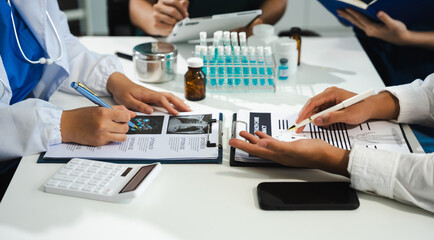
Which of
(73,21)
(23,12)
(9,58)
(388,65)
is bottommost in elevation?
(73,21)

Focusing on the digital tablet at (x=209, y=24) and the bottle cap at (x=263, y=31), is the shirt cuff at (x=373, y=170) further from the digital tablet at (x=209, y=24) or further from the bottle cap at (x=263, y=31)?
the digital tablet at (x=209, y=24)

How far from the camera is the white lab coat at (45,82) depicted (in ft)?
3.19

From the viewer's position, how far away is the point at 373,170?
84 cm

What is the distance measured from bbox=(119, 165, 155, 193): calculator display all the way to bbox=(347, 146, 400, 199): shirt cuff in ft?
1.36

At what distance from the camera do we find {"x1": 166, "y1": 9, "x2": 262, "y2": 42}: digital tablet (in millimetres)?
1519

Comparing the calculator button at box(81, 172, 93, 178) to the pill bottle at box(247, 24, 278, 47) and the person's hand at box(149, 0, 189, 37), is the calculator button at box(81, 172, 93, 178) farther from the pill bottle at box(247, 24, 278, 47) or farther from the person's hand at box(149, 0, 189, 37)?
the person's hand at box(149, 0, 189, 37)

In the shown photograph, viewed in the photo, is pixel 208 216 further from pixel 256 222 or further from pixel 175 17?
pixel 175 17

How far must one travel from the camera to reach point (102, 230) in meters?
0.76

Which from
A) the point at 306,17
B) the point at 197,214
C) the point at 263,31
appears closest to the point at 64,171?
the point at 197,214

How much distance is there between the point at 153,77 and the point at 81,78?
0.74 ft

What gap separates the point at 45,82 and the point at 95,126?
391 millimetres

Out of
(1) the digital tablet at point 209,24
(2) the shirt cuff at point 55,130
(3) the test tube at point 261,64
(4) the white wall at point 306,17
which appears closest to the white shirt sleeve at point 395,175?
(3) the test tube at point 261,64

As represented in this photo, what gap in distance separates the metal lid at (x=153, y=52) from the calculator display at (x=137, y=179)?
52cm

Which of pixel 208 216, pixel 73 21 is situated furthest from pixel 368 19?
pixel 73 21
